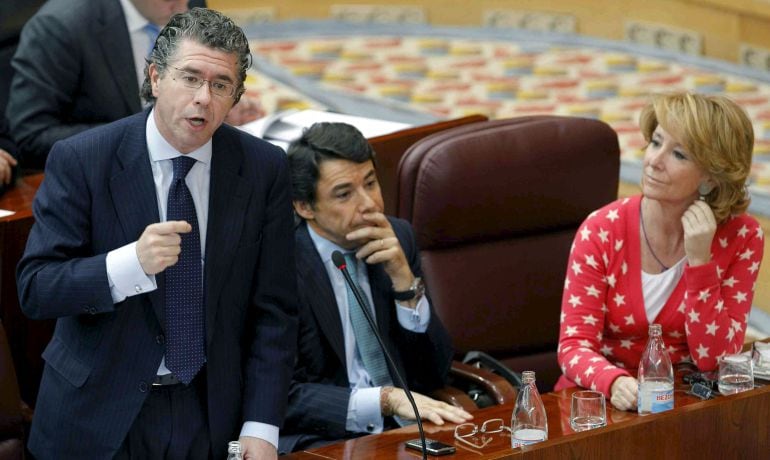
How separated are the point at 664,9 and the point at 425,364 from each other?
469cm

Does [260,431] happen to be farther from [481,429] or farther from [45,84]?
[45,84]

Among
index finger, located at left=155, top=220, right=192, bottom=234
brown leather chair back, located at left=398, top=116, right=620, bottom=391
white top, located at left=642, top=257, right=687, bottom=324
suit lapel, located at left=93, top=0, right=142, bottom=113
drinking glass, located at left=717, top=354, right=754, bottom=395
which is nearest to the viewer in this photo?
index finger, located at left=155, top=220, right=192, bottom=234

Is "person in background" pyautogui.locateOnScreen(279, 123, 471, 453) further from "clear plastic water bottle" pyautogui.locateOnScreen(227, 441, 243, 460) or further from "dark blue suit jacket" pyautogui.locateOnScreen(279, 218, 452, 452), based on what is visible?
"clear plastic water bottle" pyautogui.locateOnScreen(227, 441, 243, 460)

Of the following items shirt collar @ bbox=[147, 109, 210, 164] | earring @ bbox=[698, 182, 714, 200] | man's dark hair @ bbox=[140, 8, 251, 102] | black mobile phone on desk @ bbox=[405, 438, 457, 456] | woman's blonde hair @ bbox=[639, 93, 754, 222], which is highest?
man's dark hair @ bbox=[140, 8, 251, 102]

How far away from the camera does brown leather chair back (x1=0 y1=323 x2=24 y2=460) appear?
2219 mm

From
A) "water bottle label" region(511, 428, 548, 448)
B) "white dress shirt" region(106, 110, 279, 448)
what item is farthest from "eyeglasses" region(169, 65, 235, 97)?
"water bottle label" region(511, 428, 548, 448)

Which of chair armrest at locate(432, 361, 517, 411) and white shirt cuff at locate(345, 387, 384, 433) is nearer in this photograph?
white shirt cuff at locate(345, 387, 384, 433)

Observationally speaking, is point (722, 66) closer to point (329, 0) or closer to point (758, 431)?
point (329, 0)

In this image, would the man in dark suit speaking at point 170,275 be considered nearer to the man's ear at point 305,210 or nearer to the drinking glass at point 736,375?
the man's ear at point 305,210

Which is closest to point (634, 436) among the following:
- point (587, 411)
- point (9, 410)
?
point (587, 411)

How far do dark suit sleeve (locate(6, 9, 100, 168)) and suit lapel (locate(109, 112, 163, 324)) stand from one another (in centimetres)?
116

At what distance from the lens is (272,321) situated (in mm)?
2178

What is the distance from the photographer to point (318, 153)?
266cm

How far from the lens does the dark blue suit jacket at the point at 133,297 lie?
200cm
